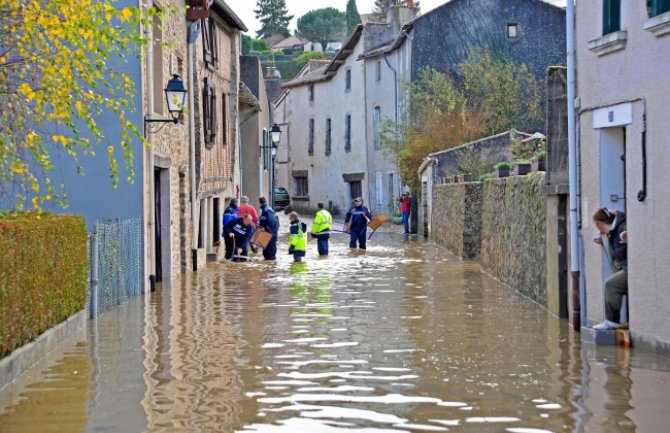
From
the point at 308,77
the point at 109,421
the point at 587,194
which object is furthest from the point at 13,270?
the point at 308,77

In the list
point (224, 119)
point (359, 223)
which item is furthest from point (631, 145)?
point (359, 223)

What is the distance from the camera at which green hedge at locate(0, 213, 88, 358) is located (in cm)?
1048

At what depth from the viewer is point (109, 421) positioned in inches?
340

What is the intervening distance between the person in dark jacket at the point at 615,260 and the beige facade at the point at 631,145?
0.50 ft

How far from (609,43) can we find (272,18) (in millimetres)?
126540

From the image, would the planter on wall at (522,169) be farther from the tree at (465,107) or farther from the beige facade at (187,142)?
the tree at (465,107)

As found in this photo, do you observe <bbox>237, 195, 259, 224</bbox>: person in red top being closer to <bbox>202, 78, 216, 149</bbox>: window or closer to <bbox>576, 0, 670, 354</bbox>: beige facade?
<bbox>202, 78, 216, 149</bbox>: window

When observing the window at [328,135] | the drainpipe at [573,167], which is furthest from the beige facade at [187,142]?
the window at [328,135]

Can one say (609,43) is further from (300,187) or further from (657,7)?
(300,187)

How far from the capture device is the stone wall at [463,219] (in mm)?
29109

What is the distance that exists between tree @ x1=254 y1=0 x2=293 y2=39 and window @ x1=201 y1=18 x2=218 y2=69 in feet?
351

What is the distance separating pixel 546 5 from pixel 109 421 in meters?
41.4

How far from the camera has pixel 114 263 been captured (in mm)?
17547

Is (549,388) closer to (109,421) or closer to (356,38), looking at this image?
(109,421)
